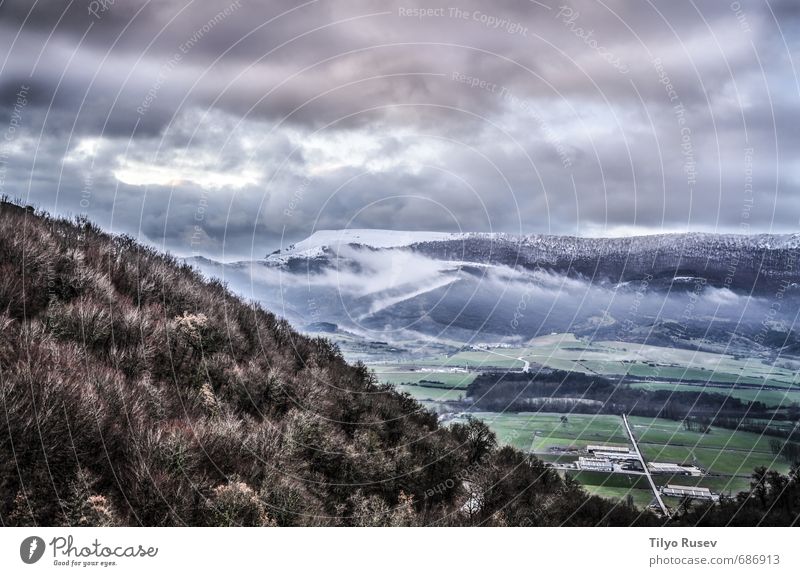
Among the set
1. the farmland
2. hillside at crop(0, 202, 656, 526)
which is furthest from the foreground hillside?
the farmland

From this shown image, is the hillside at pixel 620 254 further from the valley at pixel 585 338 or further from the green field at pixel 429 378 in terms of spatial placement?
the green field at pixel 429 378

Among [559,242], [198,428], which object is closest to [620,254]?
[559,242]

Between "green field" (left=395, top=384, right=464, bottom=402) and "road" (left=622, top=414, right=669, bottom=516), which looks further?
"green field" (left=395, top=384, right=464, bottom=402)

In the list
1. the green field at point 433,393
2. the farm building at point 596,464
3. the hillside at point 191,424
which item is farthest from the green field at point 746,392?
the hillside at point 191,424

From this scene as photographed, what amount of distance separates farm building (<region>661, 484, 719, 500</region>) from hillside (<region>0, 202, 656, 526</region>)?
0.95 m

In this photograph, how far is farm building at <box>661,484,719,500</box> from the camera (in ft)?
28.7

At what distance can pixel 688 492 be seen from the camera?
9.14 metres

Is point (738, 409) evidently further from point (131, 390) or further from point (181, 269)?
point (181, 269)

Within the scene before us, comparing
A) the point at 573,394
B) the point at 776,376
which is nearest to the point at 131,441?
the point at 573,394

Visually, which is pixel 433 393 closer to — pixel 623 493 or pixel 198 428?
pixel 623 493

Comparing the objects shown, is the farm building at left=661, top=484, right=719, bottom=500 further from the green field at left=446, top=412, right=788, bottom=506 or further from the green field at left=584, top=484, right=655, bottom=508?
the green field at left=584, top=484, right=655, bottom=508

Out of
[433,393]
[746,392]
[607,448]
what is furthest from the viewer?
[433,393]

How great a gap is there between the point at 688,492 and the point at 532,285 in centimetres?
854

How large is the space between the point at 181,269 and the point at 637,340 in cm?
1146
